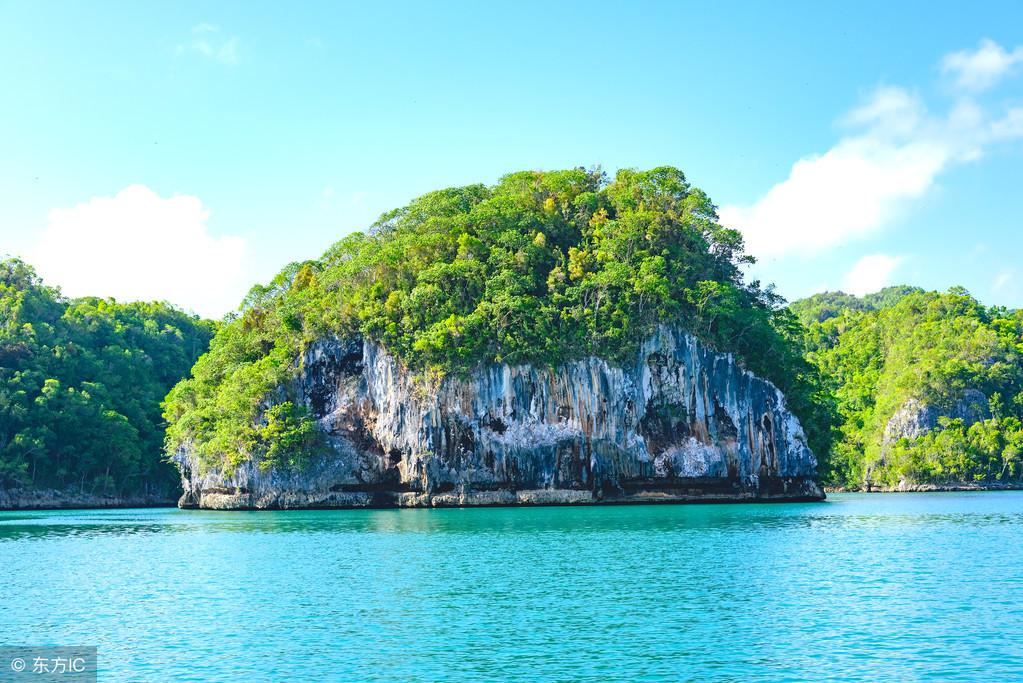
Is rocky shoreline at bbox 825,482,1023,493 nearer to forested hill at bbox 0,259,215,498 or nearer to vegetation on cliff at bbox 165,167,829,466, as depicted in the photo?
vegetation on cliff at bbox 165,167,829,466

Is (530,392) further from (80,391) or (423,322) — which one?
(80,391)

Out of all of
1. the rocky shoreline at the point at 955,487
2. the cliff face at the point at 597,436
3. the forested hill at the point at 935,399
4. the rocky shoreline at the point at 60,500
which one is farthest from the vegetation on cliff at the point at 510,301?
the rocky shoreline at the point at 955,487

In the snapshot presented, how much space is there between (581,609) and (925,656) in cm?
732

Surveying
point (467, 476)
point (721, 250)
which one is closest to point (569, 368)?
point (467, 476)

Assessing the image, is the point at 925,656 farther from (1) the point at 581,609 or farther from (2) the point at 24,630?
(2) the point at 24,630

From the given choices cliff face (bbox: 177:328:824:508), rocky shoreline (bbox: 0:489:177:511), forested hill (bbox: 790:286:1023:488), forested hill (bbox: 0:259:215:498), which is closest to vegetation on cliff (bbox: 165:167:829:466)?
cliff face (bbox: 177:328:824:508)

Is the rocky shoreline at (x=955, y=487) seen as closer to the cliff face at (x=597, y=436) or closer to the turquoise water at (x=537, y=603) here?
the cliff face at (x=597, y=436)

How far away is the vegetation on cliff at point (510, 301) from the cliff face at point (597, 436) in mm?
1390

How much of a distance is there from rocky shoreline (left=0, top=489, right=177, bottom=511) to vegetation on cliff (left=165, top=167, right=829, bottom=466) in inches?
523

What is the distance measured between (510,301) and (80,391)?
136 feet

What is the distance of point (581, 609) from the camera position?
71.3ft

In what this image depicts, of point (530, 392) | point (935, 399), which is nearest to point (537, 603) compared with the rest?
point (530, 392)

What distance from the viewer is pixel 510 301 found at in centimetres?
6097

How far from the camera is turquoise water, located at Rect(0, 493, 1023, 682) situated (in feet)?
55.6
